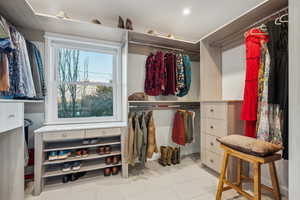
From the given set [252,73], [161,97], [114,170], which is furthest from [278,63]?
[114,170]

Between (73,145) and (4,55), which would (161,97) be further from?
(4,55)

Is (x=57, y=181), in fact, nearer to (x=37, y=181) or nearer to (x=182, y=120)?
(x=37, y=181)

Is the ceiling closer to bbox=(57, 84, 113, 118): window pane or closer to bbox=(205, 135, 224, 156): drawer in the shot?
bbox=(57, 84, 113, 118): window pane

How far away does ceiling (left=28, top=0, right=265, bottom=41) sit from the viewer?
1709 millimetres

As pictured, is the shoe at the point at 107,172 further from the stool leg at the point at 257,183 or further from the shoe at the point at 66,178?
the stool leg at the point at 257,183

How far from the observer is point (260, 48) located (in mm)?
1353

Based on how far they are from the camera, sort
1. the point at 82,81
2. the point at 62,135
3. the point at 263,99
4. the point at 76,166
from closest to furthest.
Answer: the point at 263,99 → the point at 62,135 → the point at 76,166 → the point at 82,81

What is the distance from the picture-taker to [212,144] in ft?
6.07

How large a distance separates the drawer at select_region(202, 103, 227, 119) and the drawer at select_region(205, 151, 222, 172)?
1.70 feet

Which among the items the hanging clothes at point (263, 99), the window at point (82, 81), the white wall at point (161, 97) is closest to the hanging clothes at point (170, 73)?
the white wall at point (161, 97)

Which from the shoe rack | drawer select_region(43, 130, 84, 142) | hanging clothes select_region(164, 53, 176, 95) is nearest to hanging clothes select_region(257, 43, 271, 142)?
hanging clothes select_region(164, 53, 176, 95)

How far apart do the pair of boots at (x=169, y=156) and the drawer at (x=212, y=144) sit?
518mm

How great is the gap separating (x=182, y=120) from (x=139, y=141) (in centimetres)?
82

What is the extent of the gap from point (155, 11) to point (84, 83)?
4.94ft
